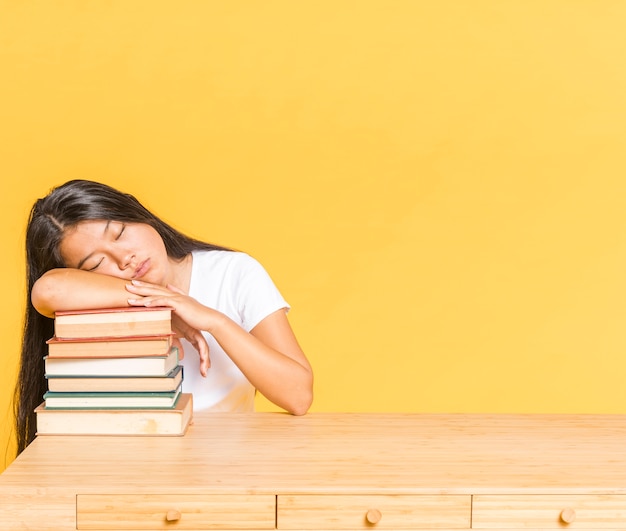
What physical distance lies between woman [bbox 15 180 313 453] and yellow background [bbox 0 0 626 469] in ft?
3.68

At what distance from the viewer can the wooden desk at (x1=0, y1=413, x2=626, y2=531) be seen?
1.46 m

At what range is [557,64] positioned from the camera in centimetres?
341

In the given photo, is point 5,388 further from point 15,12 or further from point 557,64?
point 557,64

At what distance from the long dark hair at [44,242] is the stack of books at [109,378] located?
0.26 metres

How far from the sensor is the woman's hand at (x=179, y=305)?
1.83 m

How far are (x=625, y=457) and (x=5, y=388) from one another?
104 inches

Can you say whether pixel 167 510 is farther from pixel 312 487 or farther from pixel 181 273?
pixel 181 273

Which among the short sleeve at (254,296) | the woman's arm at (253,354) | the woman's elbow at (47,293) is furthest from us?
the short sleeve at (254,296)

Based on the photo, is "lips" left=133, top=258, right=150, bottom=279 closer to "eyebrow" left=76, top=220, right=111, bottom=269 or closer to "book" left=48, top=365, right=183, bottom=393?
Answer: "eyebrow" left=76, top=220, right=111, bottom=269

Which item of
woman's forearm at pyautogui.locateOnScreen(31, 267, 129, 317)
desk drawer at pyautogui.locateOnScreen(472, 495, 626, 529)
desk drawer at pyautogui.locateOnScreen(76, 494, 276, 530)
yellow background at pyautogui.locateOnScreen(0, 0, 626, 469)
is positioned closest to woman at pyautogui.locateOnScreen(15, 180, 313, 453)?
woman's forearm at pyautogui.locateOnScreen(31, 267, 129, 317)

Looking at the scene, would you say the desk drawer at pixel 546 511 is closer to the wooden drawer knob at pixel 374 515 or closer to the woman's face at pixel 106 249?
the wooden drawer knob at pixel 374 515

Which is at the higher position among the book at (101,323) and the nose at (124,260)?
the nose at (124,260)

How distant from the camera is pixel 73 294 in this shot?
178cm

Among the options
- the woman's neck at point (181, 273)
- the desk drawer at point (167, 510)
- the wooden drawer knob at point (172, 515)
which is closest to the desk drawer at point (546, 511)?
the desk drawer at point (167, 510)
